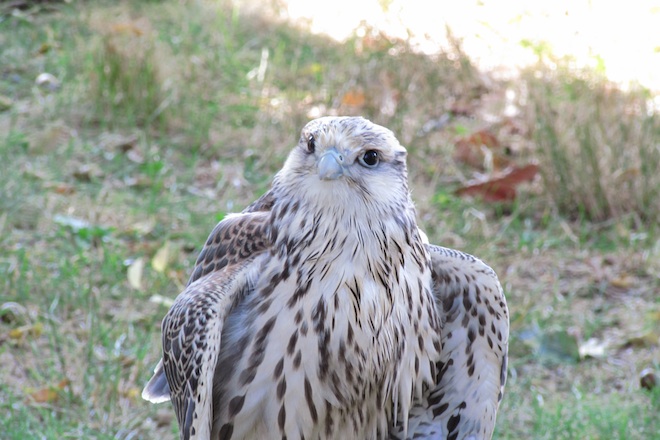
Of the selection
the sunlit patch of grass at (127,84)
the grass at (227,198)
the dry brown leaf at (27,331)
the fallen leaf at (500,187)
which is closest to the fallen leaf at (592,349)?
the grass at (227,198)

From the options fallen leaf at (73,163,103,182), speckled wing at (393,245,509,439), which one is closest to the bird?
speckled wing at (393,245,509,439)

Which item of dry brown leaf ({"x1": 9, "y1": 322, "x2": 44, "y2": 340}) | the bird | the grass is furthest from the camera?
dry brown leaf ({"x1": 9, "y1": 322, "x2": 44, "y2": 340})

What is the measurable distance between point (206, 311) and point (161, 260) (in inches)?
85.7

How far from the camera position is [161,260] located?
5000 mm

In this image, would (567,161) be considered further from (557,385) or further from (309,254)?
(309,254)

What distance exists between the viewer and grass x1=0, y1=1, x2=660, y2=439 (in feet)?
14.0

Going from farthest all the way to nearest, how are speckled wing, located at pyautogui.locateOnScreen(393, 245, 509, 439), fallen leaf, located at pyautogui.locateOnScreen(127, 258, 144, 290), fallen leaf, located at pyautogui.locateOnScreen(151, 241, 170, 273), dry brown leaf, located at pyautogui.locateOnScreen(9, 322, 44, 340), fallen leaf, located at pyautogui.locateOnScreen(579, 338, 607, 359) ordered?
1. fallen leaf, located at pyautogui.locateOnScreen(151, 241, 170, 273)
2. fallen leaf, located at pyautogui.locateOnScreen(127, 258, 144, 290)
3. fallen leaf, located at pyautogui.locateOnScreen(579, 338, 607, 359)
4. dry brown leaf, located at pyautogui.locateOnScreen(9, 322, 44, 340)
5. speckled wing, located at pyautogui.locateOnScreen(393, 245, 509, 439)

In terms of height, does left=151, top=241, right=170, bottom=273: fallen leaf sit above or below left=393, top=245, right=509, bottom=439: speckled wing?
below

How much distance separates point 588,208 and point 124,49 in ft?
9.82

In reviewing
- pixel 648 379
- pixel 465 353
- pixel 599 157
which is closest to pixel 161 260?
pixel 465 353

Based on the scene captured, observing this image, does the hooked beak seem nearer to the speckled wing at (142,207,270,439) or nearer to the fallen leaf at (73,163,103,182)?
the speckled wing at (142,207,270,439)

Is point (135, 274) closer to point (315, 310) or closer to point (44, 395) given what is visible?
point (44, 395)

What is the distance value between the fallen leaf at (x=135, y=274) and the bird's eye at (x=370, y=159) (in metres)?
2.23

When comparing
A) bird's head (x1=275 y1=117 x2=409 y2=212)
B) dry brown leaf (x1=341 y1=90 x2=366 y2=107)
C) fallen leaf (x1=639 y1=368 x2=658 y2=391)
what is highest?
bird's head (x1=275 y1=117 x2=409 y2=212)
